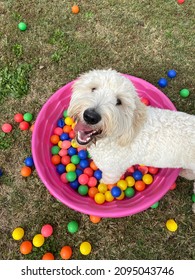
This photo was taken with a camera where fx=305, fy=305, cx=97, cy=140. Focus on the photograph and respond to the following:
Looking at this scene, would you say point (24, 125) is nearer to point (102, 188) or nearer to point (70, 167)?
point (70, 167)

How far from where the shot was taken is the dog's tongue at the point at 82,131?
2.55 m

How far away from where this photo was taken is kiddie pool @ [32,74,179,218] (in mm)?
3287

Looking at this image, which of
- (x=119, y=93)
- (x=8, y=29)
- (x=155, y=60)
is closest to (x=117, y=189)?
(x=119, y=93)

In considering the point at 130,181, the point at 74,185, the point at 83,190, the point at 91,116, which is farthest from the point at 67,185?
the point at 91,116

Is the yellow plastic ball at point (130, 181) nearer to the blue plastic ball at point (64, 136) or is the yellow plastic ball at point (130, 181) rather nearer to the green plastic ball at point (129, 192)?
the green plastic ball at point (129, 192)

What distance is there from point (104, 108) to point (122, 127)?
28cm

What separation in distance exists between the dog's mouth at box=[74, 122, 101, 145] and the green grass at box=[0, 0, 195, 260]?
1404mm

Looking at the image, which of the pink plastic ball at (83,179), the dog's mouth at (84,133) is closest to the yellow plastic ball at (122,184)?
the pink plastic ball at (83,179)

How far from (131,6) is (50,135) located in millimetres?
2584

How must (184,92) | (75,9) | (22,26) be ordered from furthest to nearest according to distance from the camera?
(75,9) → (22,26) → (184,92)

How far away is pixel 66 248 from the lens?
348 cm

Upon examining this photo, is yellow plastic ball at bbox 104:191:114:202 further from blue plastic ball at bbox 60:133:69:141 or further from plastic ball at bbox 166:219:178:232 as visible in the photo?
blue plastic ball at bbox 60:133:69:141

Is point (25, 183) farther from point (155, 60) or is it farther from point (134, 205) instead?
point (155, 60)

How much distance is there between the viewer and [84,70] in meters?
4.51
